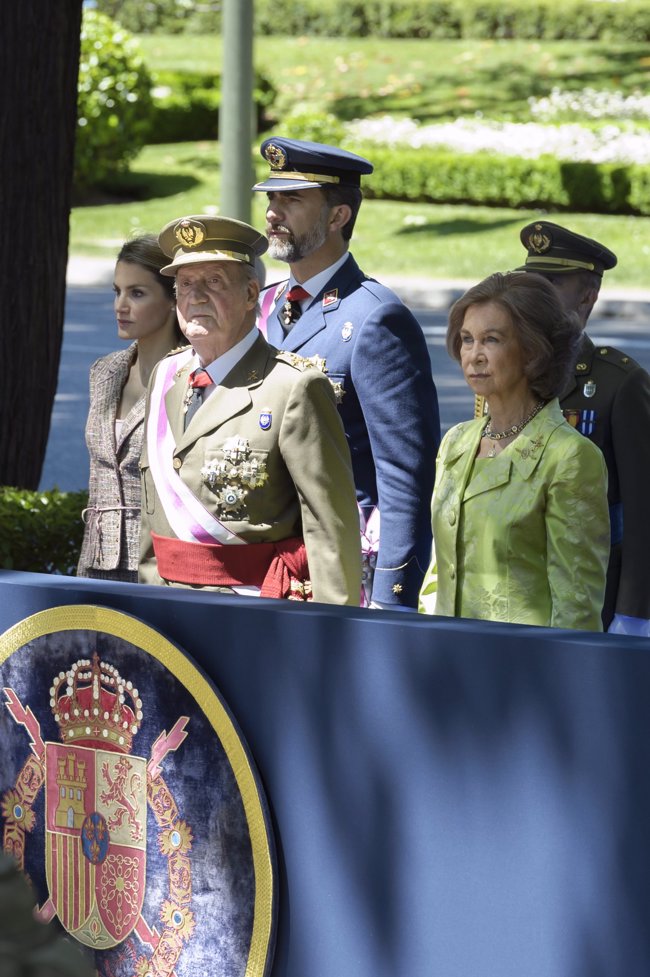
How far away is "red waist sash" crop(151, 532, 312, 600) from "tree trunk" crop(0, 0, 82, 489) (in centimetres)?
283

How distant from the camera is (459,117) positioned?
98.6 ft

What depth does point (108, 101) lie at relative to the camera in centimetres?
2467

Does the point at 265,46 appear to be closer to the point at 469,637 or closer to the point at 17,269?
the point at 17,269

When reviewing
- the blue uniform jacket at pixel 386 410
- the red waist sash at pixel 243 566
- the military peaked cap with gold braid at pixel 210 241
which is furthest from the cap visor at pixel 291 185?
the red waist sash at pixel 243 566

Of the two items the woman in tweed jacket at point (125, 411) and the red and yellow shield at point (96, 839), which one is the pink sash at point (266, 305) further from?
the red and yellow shield at point (96, 839)

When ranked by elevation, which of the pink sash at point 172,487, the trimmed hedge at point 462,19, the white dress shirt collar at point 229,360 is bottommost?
the pink sash at point 172,487

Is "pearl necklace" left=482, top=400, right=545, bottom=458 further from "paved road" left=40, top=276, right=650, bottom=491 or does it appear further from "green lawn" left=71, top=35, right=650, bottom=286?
"green lawn" left=71, top=35, right=650, bottom=286

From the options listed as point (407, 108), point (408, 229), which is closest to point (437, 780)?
point (408, 229)

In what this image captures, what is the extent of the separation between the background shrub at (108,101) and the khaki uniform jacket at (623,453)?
2027 centimetres

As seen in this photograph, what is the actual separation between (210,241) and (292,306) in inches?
31.5

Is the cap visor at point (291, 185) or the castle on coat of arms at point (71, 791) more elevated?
the cap visor at point (291, 185)

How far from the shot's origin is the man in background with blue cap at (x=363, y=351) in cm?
444

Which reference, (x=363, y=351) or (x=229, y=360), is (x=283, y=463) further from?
(x=363, y=351)

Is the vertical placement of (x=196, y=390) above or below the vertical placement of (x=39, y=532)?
above
